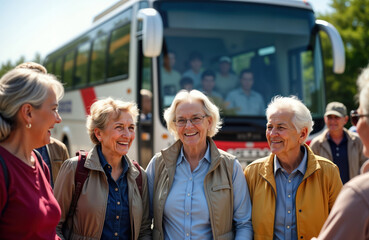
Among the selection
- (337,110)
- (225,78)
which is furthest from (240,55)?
(337,110)

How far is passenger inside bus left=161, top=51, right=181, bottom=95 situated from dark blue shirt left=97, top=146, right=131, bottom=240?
4423 mm

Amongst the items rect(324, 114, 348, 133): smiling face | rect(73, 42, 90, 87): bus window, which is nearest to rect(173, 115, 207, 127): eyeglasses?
rect(324, 114, 348, 133): smiling face

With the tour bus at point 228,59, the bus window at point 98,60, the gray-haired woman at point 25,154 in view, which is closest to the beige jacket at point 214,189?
the gray-haired woman at point 25,154

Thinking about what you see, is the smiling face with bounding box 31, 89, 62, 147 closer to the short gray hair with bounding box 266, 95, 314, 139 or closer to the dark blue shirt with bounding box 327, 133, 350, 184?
the short gray hair with bounding box 266, 95, 314, 139

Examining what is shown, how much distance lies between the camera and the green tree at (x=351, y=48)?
30.3 meters

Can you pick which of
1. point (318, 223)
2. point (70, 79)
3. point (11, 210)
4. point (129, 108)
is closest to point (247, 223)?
point (318, 223)

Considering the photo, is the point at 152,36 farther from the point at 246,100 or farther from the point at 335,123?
the point at 335,123

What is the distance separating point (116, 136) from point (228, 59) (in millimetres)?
4973

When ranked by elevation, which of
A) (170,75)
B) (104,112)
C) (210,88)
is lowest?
(104,112)

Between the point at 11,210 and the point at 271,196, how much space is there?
2009 mm

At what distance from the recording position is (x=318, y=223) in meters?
3.64

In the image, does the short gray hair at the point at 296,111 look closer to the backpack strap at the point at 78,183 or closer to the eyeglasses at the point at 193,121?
the eyeglasses at the point at 193,121

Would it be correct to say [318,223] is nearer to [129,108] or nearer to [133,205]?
[133,205]

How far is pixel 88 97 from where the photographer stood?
11680mm
